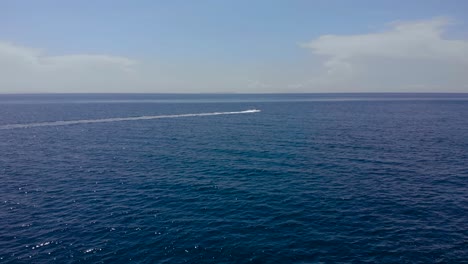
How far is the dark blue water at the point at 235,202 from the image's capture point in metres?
39.9

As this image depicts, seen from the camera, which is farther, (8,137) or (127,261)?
(8,137)

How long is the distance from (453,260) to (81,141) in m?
107

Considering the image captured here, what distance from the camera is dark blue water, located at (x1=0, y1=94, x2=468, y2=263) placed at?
39.9 metres

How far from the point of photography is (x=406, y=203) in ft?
175

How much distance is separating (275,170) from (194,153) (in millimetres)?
27879

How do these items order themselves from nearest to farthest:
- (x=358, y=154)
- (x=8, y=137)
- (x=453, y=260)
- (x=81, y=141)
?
(x=453, y=260), (x=358, y=154), (x=81, y=141), (x=8, y=137)

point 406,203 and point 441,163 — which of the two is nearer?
point 406,203

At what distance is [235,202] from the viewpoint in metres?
54.8

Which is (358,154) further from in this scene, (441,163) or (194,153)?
(194,153)

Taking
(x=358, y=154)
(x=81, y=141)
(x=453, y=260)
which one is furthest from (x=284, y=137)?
(x=453, y=260)

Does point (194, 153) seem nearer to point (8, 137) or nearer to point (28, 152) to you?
point (28, 152)

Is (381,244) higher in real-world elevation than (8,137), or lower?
lower

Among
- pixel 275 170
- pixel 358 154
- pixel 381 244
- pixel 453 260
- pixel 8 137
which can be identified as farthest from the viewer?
pixel 8 137

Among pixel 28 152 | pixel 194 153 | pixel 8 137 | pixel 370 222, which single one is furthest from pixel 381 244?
pixel 8 137
